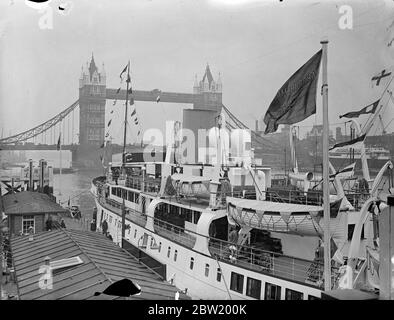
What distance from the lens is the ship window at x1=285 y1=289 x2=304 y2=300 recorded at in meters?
2.00

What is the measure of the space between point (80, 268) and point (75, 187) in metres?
0.43

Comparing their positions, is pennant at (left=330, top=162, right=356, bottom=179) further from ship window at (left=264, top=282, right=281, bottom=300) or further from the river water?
the river water

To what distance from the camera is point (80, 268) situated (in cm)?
204

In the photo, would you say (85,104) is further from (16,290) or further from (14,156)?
(16,290)

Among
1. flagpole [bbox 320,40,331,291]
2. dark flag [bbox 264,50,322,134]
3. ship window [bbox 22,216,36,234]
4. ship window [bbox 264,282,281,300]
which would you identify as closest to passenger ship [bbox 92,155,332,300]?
ship window [bbox 264,282,281,300]

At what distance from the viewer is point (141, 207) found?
2359 millimetres

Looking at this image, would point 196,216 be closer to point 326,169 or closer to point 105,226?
point 105,226

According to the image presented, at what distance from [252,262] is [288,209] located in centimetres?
36

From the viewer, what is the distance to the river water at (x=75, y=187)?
2.15 m

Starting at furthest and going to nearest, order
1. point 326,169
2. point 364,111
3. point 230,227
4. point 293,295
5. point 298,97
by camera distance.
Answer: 1. point 364,111
2. point 230,227
3. point 293,295
4. point 298,97
5. point 326,169

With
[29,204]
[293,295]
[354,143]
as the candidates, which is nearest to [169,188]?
[29,204]

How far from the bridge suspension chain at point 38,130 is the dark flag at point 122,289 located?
32.9 inches

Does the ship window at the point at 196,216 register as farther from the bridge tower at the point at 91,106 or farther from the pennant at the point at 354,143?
the pennant at the point at 354,143
